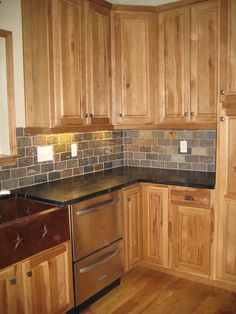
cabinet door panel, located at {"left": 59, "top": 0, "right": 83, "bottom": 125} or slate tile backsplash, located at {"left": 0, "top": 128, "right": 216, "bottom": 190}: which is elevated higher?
cabinet door panel, located at {"left": 59, "top": 0, "right": 83, "bottom": 125}

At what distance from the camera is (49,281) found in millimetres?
2184

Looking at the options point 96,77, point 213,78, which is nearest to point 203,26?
point 213,78

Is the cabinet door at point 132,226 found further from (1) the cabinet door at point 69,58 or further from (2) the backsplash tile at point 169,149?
(1) the cabinet door at point 69,58

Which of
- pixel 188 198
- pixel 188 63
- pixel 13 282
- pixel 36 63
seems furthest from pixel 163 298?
pixel 36 63

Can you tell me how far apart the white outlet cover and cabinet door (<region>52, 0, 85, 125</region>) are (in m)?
0.38

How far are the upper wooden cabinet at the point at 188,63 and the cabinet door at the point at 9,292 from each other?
194cm

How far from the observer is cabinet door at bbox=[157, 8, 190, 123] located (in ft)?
9.76

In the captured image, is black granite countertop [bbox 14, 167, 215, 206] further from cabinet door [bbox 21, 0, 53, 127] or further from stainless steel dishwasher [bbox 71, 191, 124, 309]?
cabinet door [bbox 21, 0, 53, 127]

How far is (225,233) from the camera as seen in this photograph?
8.91 ft

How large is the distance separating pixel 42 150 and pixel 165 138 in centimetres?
133

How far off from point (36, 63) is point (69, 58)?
10.2 inches

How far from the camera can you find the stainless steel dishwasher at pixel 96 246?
7.83 ft

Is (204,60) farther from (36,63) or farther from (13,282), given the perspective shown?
(13,282)

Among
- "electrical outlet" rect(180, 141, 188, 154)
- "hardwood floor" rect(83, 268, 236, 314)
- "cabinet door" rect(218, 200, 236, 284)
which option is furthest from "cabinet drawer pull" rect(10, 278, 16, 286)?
"electrical outlet" rect(180, 141, 188, 154)
